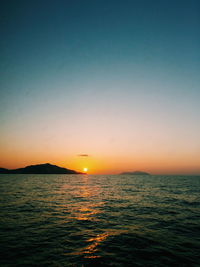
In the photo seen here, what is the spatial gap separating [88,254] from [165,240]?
249 inches

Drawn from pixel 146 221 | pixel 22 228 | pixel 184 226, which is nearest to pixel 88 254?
pixel 22 228

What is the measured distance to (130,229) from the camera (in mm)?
14453

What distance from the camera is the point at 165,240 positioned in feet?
40.1

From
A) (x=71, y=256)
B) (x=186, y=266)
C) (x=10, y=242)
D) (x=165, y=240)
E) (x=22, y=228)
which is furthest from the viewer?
(x=22, y=228)

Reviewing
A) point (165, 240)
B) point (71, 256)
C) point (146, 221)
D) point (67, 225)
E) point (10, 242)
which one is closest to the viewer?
point (71, 256)

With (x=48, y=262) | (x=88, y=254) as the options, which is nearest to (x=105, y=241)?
(x=88, y=254)

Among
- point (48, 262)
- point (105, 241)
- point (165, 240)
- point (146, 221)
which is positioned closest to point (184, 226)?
point (146, 221)

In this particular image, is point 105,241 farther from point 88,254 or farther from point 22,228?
point 22,228

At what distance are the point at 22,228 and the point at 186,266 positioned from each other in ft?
42.9

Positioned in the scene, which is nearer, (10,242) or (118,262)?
(118,262)

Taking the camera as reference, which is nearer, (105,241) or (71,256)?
(71,256)

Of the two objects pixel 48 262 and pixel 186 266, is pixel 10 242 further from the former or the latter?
pixel 186 266

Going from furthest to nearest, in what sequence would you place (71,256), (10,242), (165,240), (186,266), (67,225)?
1. (67,225)
2. (165,240)
3. (10,242)
4. (71,256)
5. (186,266)

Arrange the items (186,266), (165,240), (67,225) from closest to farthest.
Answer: (186,266), (165,240), (67,225)
